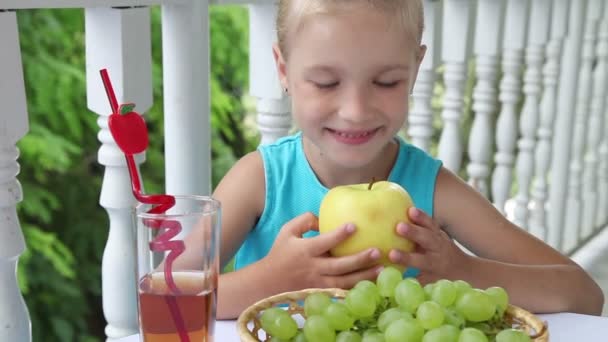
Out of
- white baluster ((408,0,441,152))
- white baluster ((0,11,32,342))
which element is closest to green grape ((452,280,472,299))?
white baluster ((0,11,32,342))

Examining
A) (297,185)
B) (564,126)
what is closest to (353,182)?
(297,185)

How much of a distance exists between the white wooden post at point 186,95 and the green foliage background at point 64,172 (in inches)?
73.4

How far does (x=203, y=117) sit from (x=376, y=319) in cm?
71

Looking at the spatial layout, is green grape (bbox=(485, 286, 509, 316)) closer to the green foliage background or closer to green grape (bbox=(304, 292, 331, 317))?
green grape (bbox=(304, 292, 331, 317))

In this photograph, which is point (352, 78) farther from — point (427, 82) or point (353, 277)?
point (427, 82)

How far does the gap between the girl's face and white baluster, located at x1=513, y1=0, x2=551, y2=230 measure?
1.24m

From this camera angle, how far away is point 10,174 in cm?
118

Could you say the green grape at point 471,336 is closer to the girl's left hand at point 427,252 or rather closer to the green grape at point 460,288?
the green grape at point 460,288

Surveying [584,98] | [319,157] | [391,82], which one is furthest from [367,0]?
[584,98]

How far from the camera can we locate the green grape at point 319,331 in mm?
780

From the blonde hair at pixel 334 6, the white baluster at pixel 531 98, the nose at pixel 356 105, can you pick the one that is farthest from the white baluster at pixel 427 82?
the nose at pixel 356 105

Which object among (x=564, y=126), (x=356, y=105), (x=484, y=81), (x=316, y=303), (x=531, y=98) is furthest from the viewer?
(x=564, y=126)

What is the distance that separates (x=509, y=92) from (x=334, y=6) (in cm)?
130

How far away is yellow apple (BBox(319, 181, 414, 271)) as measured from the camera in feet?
3.27
